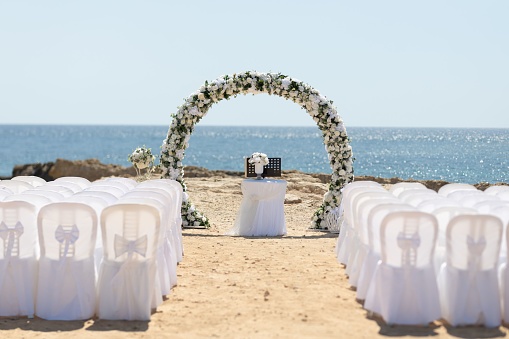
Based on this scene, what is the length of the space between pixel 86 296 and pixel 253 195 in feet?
19.5

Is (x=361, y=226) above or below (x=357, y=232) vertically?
above

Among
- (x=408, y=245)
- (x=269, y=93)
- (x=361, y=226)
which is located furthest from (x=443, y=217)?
(x=269, y=93)

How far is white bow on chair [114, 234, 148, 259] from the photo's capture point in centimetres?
688

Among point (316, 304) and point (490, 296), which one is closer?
point (490, 296)

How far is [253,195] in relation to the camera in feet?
41.7

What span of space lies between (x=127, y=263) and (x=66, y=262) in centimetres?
59

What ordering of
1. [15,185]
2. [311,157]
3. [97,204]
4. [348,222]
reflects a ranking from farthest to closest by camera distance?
[311,157], [15,185], [348,222], [97,204]

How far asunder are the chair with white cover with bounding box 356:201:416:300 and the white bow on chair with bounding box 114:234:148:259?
2.20 meters

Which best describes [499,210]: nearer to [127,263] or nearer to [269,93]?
[127,263]

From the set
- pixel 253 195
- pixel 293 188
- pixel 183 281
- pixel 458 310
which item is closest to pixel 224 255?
pixel 183 281

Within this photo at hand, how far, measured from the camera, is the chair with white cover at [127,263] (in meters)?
6.87

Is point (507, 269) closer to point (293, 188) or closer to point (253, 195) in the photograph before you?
point (253, 195)

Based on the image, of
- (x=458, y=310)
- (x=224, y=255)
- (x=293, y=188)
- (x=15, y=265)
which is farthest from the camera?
(x=293, y=188)

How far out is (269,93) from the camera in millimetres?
13898
